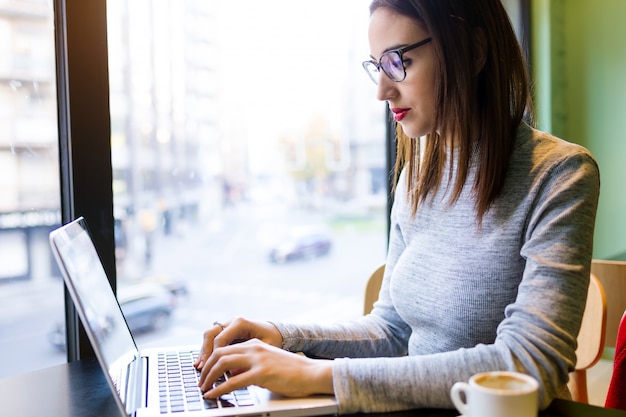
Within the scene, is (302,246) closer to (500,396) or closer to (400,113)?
(400,113)

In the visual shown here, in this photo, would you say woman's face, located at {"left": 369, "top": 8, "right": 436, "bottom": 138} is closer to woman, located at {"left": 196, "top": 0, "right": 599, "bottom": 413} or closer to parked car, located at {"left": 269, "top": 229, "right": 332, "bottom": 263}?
woman, located at {"left": 196, "top": 0, "right": 599, "bottom": 413}

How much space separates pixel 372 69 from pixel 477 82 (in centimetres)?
19

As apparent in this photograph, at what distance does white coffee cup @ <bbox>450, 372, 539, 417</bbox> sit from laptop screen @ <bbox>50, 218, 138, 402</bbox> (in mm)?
402

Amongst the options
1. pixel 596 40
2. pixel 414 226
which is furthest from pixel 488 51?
pixel 596 40

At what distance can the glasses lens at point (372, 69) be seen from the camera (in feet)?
3.62

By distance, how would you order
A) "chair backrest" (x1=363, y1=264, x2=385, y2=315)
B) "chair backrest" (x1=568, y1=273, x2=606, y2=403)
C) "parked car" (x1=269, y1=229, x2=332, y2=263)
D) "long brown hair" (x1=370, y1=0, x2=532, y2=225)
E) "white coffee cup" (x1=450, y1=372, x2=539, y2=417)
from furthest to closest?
"parked car" (x1=269, y1=229, x2=332, y2=263) < "chair backrest" (x1=363, y1=264, x2=385, y2=315) < "chair backrest" (x1=568, y1=273, x2=606, y2=403) < "long brown hair" (x1=370, y1=0, x2=532, y2=225) < "white coffee cup" (x1=450, y1=372, x2=539, y2=417)

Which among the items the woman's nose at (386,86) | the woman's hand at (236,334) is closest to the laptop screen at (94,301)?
the woman's hand at (236,334)

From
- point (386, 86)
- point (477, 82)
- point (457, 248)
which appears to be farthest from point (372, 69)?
point (457, 248)

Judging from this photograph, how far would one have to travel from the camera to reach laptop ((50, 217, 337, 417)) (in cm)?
77

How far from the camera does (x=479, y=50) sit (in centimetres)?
103

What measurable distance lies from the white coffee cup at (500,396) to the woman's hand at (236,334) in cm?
43

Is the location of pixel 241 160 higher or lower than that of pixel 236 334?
higher

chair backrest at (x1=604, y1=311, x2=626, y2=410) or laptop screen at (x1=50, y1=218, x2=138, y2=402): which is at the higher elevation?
laptop screen at (x1=50, y1=218, x2=138, y2=402)

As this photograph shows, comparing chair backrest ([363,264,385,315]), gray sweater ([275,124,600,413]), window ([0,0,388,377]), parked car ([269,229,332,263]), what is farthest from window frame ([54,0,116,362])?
parked car ([269,229,332,263])
